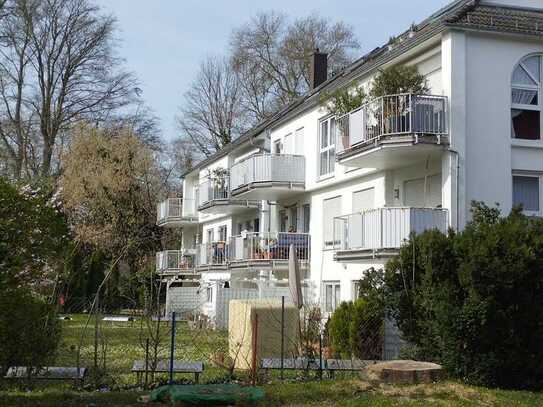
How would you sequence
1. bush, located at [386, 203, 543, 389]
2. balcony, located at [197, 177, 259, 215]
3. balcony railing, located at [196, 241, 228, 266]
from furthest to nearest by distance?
balcony railing, located at [196, 241, 228, 266], balcony, located at [197, 177, 259, 215], bush, located at [386, 203, 543, 389]

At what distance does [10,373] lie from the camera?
12.2m

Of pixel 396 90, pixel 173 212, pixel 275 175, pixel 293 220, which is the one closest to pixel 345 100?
pixel 396 90

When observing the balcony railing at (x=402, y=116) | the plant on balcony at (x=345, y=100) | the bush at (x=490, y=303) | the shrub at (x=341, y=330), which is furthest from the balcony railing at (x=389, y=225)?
the bush at (x=490, y=303)

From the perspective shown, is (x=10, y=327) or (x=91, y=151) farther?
(x=91, y=151)

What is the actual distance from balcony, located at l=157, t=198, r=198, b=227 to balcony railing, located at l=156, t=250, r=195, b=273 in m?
2.12

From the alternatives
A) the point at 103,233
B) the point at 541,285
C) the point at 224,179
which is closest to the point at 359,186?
the point at 541,285

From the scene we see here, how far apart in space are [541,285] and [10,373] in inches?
354

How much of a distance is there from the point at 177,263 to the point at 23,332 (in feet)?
102

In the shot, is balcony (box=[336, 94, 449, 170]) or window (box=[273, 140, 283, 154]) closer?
balcony (box=[336, 94, 449, 170])

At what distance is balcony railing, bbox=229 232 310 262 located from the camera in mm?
27844

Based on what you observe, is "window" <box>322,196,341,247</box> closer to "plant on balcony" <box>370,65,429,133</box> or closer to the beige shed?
"plant on balcony" <box>370,65,429,133</box>

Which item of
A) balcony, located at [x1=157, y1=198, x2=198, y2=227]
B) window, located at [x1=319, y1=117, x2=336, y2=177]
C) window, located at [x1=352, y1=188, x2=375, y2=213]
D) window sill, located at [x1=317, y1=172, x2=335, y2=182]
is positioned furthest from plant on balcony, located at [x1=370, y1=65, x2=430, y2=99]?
balcony, located at [x1=157, y1=198, x2=198, y2=227]

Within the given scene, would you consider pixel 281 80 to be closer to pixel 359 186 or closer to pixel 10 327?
pixel 359 186

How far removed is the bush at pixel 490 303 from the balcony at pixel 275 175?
47.6 feet
